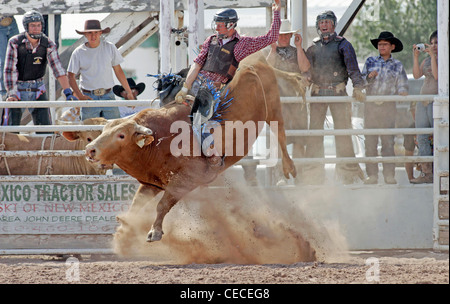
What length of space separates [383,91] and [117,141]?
335 cm

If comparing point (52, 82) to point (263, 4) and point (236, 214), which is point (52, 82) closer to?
point (263, 4)

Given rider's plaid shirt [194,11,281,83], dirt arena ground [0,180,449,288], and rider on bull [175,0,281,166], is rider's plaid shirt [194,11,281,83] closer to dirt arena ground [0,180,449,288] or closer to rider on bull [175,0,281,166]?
rider on bull [175,0,281,166]

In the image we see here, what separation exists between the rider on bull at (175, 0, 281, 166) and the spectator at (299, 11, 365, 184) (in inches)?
39.8

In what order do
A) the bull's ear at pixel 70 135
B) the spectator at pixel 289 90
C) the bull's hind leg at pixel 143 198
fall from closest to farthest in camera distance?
the bull's hind leg at pixel 143 198, the bull's ear at pixel 70 135, the spectator at pixel 289 90

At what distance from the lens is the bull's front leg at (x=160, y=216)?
5848 mm

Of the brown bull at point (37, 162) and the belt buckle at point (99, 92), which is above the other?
the belt buckle at point (99, 92)

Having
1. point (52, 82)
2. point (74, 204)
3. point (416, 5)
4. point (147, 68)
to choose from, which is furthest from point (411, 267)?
point (416, 5)

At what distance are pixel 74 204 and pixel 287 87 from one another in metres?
2.62

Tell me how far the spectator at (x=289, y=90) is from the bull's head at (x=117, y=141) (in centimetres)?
210

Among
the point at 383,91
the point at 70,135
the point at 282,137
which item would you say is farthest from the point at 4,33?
the point at 383,91

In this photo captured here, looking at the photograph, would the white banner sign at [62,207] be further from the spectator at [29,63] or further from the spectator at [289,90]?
the spectator at [289,90]

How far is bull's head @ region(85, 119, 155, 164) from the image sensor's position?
18.7 ft

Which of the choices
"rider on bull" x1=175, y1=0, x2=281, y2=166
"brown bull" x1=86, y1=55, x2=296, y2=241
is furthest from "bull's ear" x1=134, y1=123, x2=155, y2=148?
"rider on bull" x1=175, y1=0, x2=281, y2=166

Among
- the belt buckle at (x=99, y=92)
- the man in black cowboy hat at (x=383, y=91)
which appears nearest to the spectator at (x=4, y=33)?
the belt buckle at (x=99, y=92)
